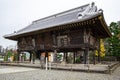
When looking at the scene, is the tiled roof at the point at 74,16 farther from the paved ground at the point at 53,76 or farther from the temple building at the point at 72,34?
the paved ground at the point at 53,76

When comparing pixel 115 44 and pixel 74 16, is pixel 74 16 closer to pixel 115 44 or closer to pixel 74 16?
pixel 74 16

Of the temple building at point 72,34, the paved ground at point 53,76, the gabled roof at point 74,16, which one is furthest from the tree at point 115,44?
the paved ground at point 53,76

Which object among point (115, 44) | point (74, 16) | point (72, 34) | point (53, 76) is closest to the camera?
point (53, 76)

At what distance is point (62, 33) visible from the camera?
15.5 meters

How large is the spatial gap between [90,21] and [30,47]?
9460 millimetres

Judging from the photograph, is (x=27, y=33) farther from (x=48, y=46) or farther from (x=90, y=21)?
(x=90, y=21)

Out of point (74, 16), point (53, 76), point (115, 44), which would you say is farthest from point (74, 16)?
point (115, 44)

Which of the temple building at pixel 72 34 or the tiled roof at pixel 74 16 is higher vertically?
the tiled roof at pixel 74 16

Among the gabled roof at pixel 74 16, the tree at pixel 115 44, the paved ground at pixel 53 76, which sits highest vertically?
the gabled roof at pixel 74 16

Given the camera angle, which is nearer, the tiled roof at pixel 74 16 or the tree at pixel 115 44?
the tiled roof at pixel 74 16

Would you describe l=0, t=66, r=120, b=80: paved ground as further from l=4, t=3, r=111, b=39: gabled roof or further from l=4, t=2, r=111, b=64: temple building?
l=4, t=3, r=111, b=39: gabled roof

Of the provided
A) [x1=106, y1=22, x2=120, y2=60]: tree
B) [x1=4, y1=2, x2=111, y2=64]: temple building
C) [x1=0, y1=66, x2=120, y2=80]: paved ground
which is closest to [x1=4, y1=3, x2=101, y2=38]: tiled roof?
[x1=4, y1=2, x2=111, y2=64]: temple building

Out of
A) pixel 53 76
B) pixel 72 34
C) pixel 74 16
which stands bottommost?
pixel 53 76

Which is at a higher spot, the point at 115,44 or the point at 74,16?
the point at 74,16
